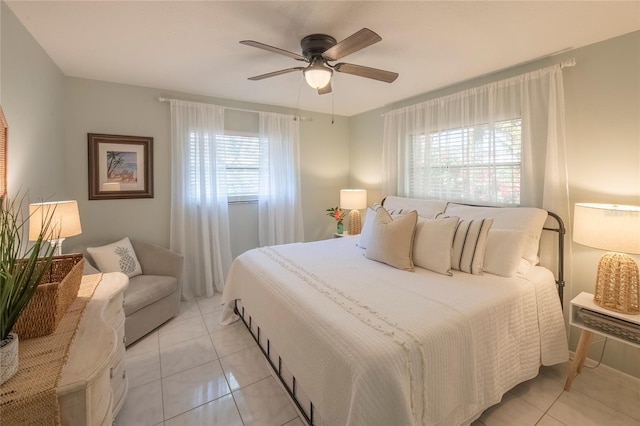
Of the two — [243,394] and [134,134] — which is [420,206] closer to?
[243,394]

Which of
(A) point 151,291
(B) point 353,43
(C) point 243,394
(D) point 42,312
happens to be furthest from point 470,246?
(A) point 151,291

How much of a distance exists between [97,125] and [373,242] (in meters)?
3.03

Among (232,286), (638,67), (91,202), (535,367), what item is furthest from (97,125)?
(638,67)

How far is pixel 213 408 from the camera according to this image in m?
1.78

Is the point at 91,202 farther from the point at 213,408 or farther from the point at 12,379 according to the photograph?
the point at 12,379

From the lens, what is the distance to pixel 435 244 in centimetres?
219

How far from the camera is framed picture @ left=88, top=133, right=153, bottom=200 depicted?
2947 mm

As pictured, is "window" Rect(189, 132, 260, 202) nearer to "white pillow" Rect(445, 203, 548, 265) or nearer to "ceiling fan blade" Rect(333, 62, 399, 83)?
"ceiling fan blade" Rect(333, 62, 399, 83)

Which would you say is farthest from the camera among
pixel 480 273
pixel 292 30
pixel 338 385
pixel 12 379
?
pixel 480 273

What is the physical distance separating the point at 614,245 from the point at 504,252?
0.57 m

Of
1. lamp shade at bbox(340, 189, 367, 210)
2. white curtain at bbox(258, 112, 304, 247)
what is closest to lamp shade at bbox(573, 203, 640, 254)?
lamp shade at bbox(340, 189, 367, 210)

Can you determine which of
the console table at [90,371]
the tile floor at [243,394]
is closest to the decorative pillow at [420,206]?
the tile floor at [243,394]

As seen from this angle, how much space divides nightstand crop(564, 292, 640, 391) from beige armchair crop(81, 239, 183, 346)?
3283mm

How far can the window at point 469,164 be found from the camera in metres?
2.63
